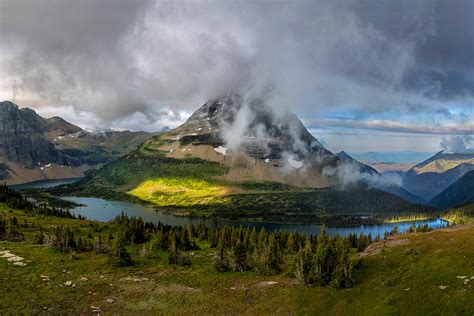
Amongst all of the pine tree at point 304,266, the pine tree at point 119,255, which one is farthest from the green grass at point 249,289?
the pine tree at point 119,255

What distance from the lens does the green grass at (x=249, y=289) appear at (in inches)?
2586

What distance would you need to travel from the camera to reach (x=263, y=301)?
255 feet

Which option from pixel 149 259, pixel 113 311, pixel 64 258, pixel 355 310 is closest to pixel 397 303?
pixel 355 310

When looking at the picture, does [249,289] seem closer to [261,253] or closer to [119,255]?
[261,253]

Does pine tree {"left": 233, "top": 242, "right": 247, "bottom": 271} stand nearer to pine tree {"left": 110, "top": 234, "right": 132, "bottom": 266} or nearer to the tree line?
the tree line

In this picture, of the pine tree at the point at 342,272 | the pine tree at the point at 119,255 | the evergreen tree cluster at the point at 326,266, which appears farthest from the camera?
the pine tree at the point at 119,255

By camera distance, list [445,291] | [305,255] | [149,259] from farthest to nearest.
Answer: [149,259], [305,255], [445,291]

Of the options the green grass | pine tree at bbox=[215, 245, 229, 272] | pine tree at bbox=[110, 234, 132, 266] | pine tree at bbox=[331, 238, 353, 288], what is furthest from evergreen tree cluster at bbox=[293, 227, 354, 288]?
pine tree at bbox=[110, 234, 132, 266]

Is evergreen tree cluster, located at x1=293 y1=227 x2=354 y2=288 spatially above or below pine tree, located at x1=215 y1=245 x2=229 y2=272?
above

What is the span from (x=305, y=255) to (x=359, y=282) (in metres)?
13.0

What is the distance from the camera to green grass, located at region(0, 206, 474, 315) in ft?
216

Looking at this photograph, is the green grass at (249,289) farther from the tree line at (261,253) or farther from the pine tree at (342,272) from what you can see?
the tree line at (261,253)

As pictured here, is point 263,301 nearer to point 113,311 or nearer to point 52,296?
point 113,311

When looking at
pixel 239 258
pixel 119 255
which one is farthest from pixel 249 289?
pixel 119 255
